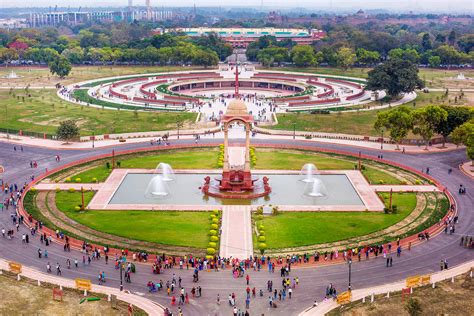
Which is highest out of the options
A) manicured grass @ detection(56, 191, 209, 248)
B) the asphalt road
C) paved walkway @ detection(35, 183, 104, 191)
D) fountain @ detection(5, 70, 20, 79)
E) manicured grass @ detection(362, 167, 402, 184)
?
fountain @ detection(5, 70, 20, 79)

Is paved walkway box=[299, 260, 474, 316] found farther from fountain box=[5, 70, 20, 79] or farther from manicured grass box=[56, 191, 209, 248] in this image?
fountain box=[5, 70, 20, 79]

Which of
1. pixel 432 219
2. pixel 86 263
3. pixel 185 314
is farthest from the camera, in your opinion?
pixel 432 219

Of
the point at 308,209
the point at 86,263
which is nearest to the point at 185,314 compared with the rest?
the point at 86,263

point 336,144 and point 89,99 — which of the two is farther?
point 89,99

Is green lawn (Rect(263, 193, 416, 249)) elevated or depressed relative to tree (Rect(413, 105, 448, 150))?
depressed

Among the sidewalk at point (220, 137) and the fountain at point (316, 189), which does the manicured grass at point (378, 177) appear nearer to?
the fountain at point (316, 189)

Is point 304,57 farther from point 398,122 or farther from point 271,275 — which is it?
point 271,275

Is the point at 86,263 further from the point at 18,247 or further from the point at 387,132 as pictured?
the point at 387,132

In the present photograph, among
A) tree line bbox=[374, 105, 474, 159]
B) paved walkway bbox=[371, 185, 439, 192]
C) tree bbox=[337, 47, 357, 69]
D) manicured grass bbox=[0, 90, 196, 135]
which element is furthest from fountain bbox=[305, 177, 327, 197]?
tree bbox=[337, 47, 357, 69]
